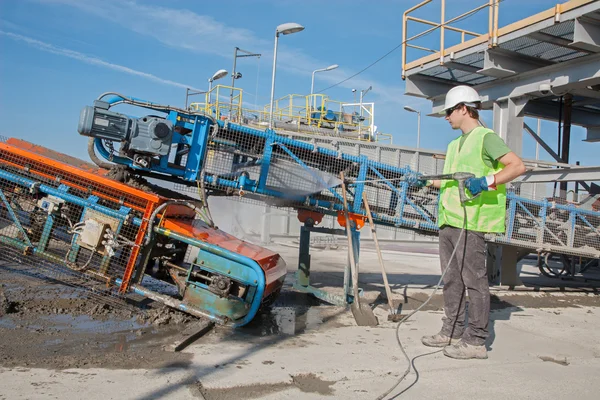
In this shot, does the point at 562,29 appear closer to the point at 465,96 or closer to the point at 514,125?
the point at 514,125

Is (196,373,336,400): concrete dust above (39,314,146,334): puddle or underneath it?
above

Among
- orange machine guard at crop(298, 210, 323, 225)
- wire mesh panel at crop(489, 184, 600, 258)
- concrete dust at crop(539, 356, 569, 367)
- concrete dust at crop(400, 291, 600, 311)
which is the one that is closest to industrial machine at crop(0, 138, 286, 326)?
orange machine guard at crop(298, 210, 323, 225)

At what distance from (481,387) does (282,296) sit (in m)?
3.65

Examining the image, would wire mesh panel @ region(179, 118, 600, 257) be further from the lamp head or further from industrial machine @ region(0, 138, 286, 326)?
the lamp head

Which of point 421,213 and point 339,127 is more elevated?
point 339,127

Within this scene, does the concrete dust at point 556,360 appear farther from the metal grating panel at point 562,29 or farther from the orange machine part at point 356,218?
the metal grating panel at point 562,29

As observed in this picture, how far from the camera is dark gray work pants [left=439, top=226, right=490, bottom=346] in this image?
13.2ft

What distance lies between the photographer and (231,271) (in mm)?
4527

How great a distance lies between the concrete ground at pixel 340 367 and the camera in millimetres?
3111

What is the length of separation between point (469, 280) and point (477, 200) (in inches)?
26.5

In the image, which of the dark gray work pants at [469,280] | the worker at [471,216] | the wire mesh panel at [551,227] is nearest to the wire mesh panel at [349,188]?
the wire mesh panel at [551,227]

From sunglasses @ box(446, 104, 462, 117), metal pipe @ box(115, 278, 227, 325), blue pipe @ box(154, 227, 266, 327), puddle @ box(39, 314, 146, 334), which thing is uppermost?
sunglasses @ box(446, 104, 462, 117)

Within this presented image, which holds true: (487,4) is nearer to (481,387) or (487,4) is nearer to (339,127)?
(481,387)

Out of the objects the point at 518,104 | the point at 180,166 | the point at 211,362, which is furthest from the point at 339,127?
the point at 211,362
